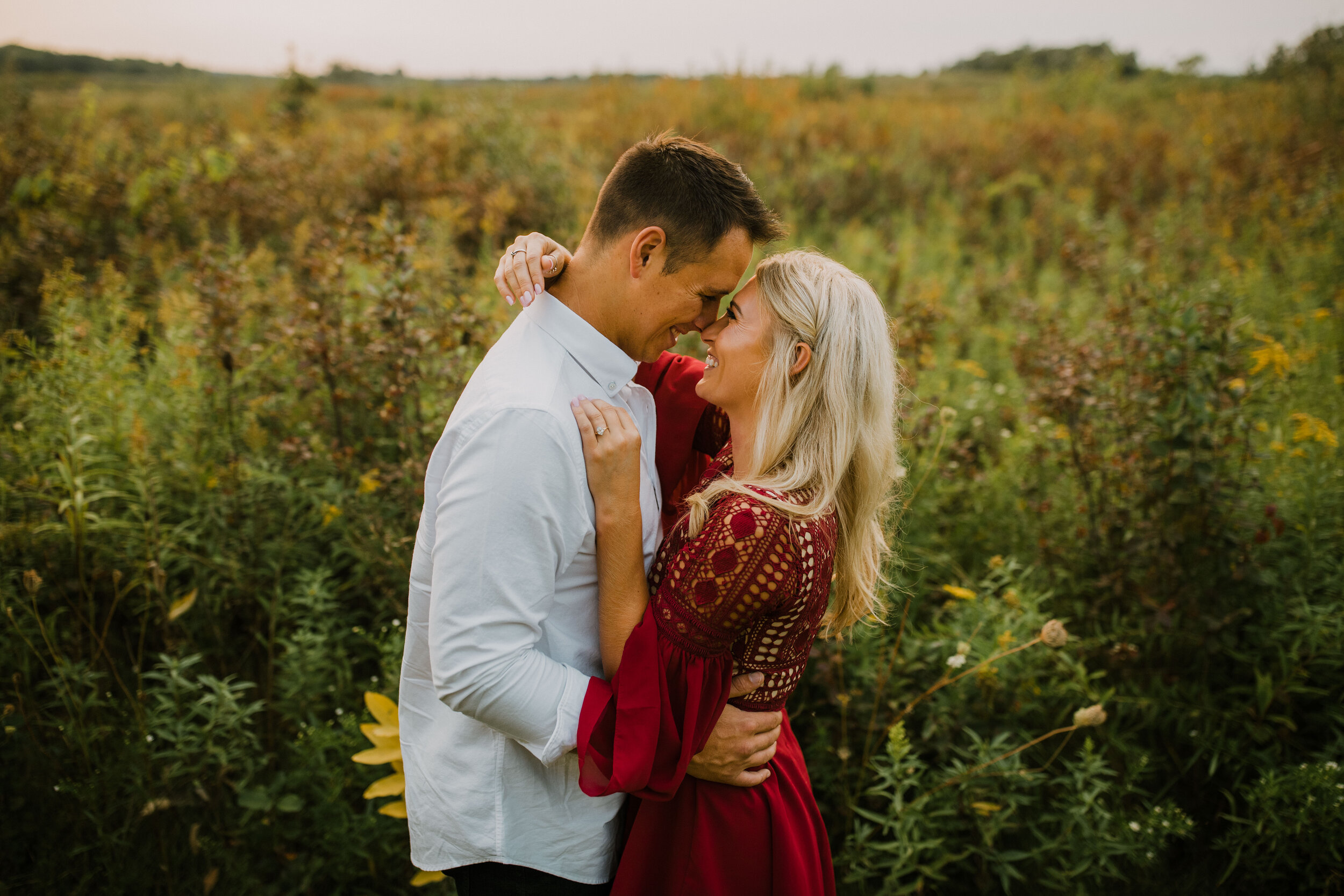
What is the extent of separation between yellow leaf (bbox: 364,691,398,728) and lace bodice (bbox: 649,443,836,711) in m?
1.10

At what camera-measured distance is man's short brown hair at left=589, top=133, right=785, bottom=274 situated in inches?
64.3

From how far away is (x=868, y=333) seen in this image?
1784 millimetres

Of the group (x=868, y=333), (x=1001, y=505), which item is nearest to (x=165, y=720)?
(x=868, y=333)

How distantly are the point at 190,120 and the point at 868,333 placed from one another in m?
11.3

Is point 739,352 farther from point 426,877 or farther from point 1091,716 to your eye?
point 426,877

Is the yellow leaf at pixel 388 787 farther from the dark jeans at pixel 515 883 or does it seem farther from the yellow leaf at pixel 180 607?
the yellow leaf at pixel 180 607

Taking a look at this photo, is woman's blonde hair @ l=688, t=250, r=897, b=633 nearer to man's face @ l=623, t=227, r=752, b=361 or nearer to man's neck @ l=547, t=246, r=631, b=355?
man's face @ l=623, t=227, r=752, b=361

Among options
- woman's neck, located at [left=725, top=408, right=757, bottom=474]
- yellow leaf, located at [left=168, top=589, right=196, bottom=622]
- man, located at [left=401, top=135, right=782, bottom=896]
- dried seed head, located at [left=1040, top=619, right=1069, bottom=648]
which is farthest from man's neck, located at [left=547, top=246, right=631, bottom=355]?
yellow leaf, located at [left=168, top=589, right=196, bottom=622]

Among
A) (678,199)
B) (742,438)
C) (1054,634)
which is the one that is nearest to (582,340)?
(678,199)

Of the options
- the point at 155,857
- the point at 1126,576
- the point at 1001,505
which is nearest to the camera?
the point at 155,857

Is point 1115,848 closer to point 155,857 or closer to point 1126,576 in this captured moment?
point 1126,576

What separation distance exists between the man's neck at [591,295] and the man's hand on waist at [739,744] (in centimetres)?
83

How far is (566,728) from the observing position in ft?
4.66

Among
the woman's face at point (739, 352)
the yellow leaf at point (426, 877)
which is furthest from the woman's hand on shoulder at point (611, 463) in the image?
the yellow leaf at point (426, 877)
